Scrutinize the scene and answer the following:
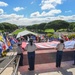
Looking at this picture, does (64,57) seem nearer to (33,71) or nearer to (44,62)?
(44,62)

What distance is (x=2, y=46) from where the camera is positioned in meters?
15.1

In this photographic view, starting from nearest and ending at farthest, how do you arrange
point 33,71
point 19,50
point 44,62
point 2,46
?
point 33,71, point 19,50, point 44,62, point 2,46

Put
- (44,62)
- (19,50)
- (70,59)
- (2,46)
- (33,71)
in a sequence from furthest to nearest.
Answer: (2,46), (70,59), (44,62), (19,50), (33,71)

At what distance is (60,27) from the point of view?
14938 centimetres

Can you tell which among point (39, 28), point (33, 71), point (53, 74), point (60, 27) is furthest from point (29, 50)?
point (39, 28)

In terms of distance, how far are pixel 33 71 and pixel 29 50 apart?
107 centimetres

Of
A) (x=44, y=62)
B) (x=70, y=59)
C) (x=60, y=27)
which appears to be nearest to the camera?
(x=44, y=62)

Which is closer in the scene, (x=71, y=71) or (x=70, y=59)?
(x=71, y=71)

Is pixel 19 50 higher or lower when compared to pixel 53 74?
higher

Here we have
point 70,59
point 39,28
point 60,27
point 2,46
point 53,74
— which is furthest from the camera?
point 39,28

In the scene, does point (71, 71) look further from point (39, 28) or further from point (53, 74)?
point (39, 28)

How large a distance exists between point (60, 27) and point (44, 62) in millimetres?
138175

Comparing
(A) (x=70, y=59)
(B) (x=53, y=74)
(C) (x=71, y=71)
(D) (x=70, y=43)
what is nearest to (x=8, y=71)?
(B) (x=53, y=74)

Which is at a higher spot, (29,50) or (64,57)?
(29,50)
